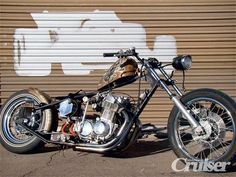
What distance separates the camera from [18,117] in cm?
642

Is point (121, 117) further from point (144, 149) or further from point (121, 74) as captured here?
point (144, 149)

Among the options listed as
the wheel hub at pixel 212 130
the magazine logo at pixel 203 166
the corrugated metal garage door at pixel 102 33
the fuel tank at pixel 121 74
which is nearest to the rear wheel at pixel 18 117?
the fuel tank at pixel 121 74

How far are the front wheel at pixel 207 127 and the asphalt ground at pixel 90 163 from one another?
0.86 feet

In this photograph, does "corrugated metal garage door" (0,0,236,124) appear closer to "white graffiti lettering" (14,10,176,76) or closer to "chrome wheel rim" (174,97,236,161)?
"white graffiti lettering" (14,10,176,76)

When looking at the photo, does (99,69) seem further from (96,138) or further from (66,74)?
(96,138)

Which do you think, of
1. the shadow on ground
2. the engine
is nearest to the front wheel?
the engine

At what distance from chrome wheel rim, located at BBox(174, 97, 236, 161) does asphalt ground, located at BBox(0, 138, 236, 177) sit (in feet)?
0.93

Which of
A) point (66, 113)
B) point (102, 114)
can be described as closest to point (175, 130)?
point (102, 114)

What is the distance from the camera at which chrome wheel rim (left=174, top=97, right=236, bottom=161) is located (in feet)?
17.8

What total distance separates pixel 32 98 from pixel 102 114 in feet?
3.76

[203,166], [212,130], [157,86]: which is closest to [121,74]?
[157,86]

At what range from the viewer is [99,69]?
303 inches

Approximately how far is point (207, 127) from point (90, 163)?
1527 mm

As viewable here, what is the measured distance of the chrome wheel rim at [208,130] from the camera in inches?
213
